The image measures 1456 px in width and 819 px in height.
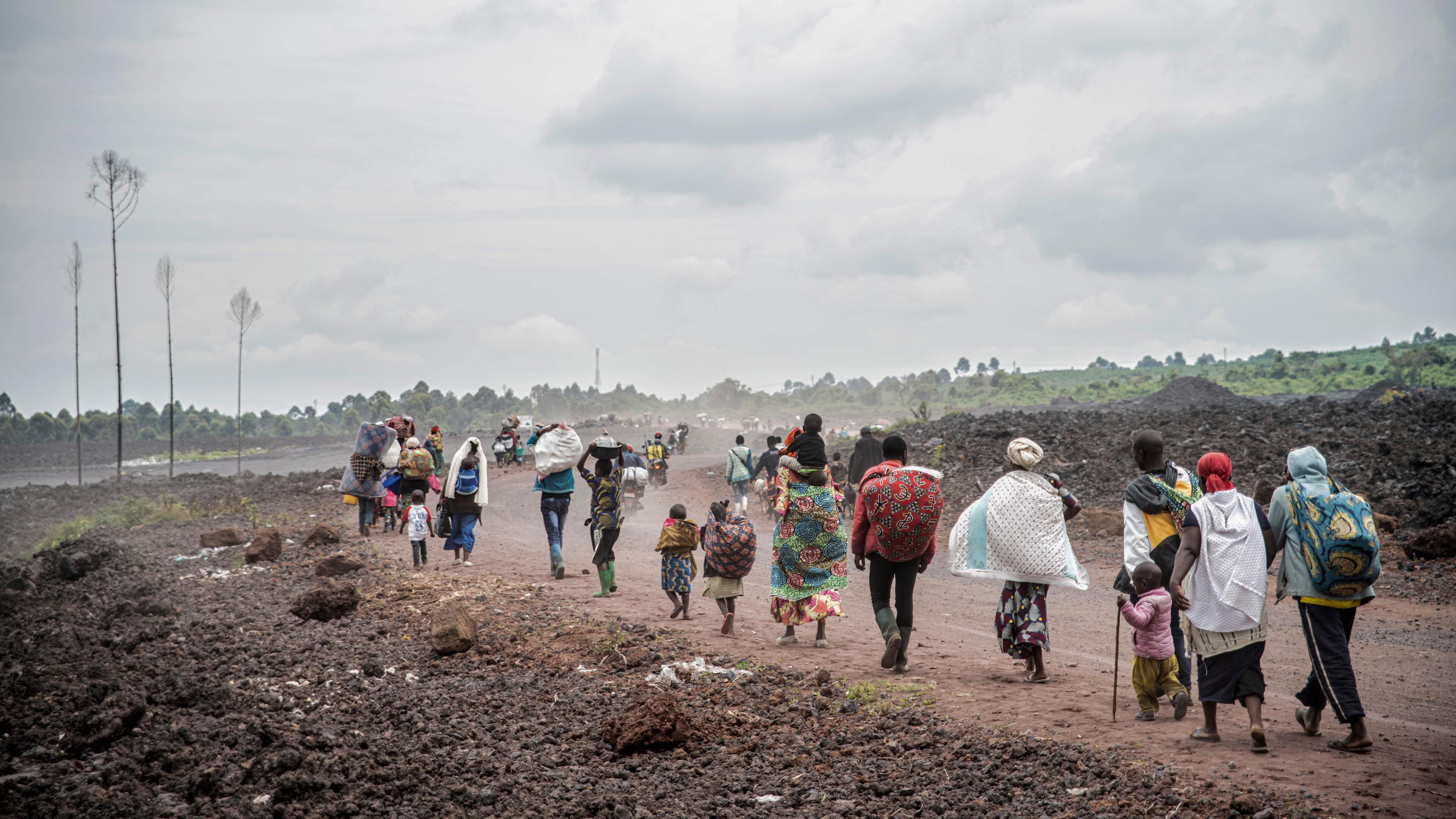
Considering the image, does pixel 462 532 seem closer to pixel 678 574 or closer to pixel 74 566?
pixel 678 574

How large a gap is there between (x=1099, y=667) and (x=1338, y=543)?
3.30 m

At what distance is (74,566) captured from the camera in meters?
13.3

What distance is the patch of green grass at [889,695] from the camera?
19.7ft

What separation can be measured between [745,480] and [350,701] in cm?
1202

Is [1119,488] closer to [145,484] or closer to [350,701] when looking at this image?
[350,701]

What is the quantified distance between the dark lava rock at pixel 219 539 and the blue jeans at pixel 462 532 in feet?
18.8

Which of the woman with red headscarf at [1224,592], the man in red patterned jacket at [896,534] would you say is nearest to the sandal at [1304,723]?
the woman with red headscarf at [1224,592]

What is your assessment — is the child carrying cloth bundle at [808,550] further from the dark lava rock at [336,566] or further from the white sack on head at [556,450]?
the dark lava rock at [336,566]

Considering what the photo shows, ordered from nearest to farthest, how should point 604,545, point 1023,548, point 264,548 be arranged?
point 1023,548 → point 604,545 → point 264,548

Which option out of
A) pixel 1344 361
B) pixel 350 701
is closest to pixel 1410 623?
pixel 350 701

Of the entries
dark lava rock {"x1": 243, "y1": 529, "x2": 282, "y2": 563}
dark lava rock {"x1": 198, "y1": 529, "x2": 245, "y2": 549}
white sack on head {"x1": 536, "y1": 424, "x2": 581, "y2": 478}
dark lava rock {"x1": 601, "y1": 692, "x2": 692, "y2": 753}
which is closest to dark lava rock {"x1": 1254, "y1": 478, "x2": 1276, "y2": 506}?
white sack on head {"x1": 536, "y1": 424, "x2": 581, "y2": 478}

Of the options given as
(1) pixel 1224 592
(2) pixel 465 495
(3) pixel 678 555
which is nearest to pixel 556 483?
(2) pixel 465 495

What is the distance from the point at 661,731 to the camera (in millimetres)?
5656

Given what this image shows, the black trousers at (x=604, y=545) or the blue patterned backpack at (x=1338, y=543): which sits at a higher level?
the blue patterned backpack at (x=1338, y=543)
